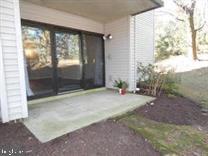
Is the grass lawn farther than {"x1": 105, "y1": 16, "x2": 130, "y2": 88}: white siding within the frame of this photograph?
No

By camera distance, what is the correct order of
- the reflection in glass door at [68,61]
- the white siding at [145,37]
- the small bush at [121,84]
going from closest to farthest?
the reflection in glass door at [68,61] < the small bush at [121,84] < the white siding at [145,37]

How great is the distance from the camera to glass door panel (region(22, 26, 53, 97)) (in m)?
4.19

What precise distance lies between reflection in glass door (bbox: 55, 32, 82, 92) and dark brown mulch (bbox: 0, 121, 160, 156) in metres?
2.23

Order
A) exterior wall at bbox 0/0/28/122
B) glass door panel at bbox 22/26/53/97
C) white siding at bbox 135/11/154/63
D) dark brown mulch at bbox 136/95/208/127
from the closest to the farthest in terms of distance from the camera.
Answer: exterior wall at bbox 0/0/28/122, dark brown mulch at bbox 136/95/208/127, glass door panel at bbox 22/26/53/97, white siding at bbox 135/11/154/63

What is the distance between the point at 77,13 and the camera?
4984mm

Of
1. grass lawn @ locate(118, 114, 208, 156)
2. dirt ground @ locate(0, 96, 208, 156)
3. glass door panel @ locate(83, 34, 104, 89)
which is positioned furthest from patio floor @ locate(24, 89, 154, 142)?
glass door panel @ locate(83, 34, 104, 89)

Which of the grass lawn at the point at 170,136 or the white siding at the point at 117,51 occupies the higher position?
the white siding at the point at 117,51

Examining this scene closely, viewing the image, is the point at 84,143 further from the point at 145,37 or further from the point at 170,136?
the point at 145,37

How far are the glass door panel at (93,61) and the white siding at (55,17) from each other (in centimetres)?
33

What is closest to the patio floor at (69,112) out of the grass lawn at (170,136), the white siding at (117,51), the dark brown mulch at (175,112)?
the dark brown mulch at (175,112)

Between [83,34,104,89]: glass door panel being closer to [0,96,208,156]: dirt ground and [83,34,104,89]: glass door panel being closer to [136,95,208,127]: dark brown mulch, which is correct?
[136,95,208,127]: dark brown mulch

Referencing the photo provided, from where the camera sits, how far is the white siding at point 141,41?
17.8ft

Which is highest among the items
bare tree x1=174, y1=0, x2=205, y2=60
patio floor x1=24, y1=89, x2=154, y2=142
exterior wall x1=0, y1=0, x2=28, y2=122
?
bare tree x1=174, y1=0, x2=205, y2=60

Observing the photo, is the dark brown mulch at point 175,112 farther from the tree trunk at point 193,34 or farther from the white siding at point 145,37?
the tree trunk at point 193,34
